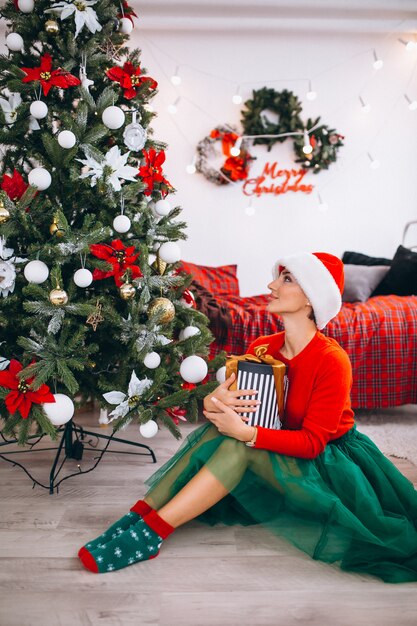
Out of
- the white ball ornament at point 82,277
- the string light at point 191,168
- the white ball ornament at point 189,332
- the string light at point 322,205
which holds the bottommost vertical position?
the white ball ornament at point 189,332

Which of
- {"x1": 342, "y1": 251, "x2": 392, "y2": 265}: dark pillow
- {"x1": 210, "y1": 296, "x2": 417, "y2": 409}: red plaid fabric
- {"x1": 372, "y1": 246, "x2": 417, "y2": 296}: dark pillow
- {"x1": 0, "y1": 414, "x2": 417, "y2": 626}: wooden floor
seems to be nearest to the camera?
{"x1": 0, "y1": 414, "x2": 417, "y2": 626}: wooden floor

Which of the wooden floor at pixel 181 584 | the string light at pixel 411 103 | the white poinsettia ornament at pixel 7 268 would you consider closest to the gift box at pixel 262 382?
the wooden floor at pixel 181 584

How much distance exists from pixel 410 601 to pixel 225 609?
451 mm

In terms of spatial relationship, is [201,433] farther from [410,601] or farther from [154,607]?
[410,601]

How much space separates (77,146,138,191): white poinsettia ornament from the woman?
0.61 metres

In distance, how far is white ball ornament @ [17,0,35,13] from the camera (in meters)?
1.58

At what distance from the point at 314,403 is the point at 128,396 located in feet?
2.09

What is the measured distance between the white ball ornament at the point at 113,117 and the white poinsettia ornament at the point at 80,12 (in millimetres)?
257

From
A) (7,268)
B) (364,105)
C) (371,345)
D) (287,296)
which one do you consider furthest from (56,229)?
(364,105)

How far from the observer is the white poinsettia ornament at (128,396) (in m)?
1.65

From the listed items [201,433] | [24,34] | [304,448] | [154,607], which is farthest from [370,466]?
[24,34]

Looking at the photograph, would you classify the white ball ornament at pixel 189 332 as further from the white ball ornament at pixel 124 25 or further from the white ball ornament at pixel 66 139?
the white ball ornament at pixel 124 25

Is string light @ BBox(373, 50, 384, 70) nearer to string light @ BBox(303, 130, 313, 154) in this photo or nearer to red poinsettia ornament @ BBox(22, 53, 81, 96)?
string light @ BBox(303, 130, 313, 154)

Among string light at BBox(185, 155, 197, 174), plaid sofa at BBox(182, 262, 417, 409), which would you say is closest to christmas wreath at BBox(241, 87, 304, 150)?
string light at BBox(185, 155, 197, 174)
